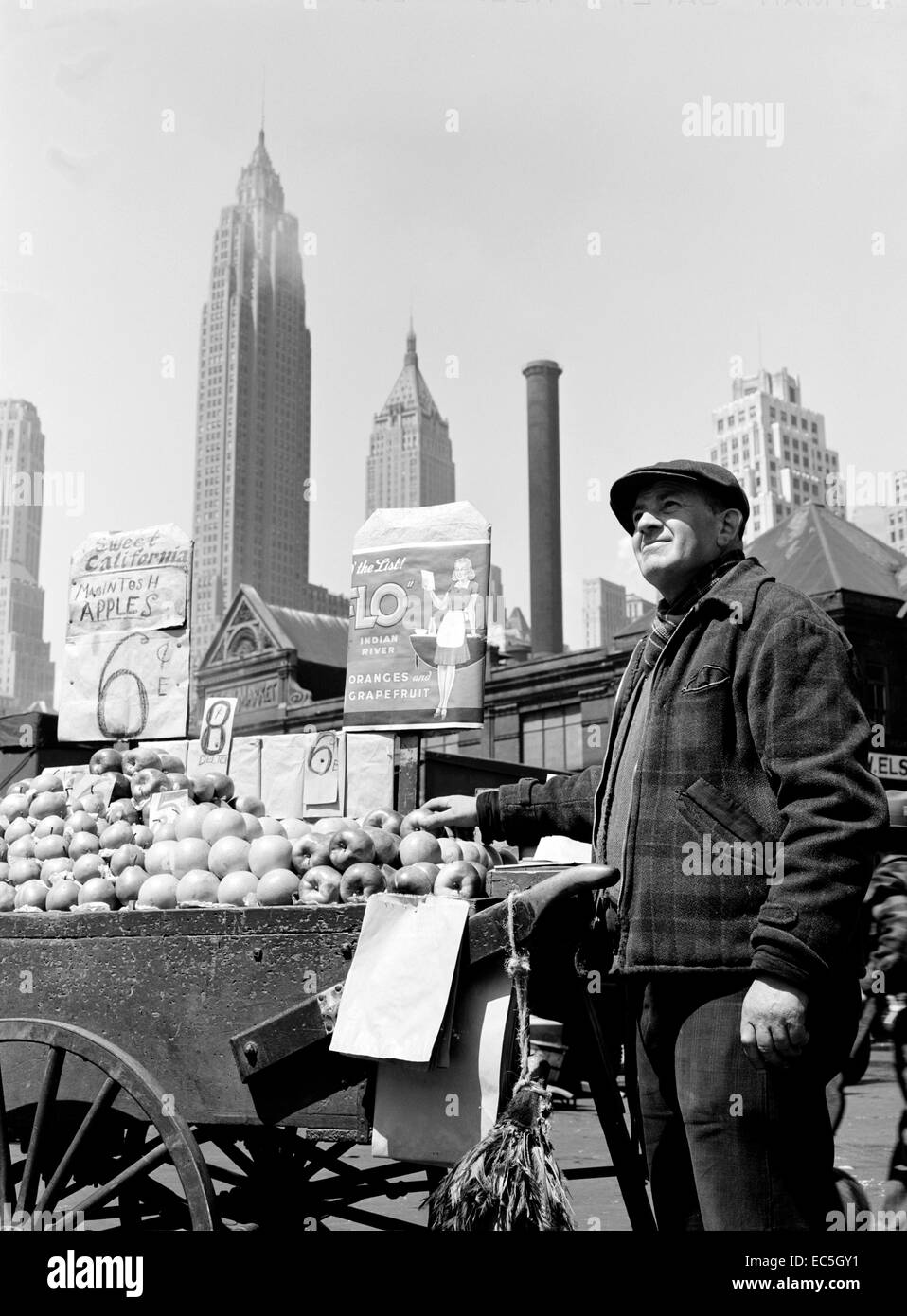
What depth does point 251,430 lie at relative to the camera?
133 m

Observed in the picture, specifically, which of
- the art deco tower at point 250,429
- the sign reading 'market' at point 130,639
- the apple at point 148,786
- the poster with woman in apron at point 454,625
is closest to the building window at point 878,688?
the poster with woman in apron at point 454,625

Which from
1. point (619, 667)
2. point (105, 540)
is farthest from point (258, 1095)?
point (619, 667)

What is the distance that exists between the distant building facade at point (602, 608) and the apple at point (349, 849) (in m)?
98.7

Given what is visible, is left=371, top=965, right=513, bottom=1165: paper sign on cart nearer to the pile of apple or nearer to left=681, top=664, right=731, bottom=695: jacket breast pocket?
the pile of apple

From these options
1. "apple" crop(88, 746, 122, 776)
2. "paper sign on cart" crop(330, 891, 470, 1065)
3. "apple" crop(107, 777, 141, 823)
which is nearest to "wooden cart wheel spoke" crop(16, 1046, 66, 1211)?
"paper sign on cart" crop(330, 891, 470, 1065)

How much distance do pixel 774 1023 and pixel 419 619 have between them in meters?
5.78

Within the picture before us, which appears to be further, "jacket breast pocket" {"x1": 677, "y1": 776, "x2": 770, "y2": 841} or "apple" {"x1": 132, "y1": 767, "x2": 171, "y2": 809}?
"apple" {"x1": 132, "y1": 767, "x2": 171, "y2": 809}

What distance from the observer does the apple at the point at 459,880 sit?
3527 mm

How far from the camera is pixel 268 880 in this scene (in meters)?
3.83

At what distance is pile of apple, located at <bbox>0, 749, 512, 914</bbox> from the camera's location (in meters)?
3.75

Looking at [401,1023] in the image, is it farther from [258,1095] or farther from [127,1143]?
[127,1143]

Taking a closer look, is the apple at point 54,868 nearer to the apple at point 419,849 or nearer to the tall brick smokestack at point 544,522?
the apple at point 419,849
